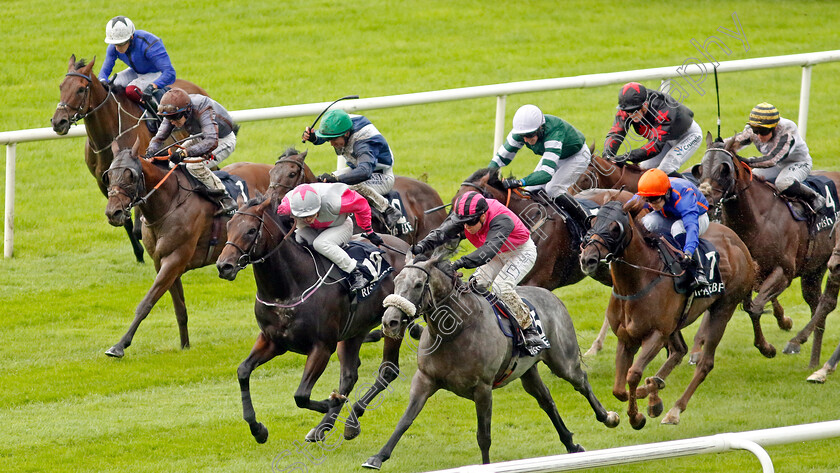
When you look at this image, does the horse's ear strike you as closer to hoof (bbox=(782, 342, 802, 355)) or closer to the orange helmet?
the orange helmet

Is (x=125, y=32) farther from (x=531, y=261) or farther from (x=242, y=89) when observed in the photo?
(x=242, y=89)

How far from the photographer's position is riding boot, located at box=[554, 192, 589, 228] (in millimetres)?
10312

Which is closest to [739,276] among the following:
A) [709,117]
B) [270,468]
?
[270,468]

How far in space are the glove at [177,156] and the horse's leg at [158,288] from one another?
0.74m

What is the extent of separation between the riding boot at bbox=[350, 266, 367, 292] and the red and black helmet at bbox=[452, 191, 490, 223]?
1076mm

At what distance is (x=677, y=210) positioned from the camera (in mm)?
9109

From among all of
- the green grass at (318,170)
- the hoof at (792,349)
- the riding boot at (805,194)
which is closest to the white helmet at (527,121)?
the green grass at (318,170)

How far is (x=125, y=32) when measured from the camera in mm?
11945

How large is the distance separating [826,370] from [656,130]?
2.64m

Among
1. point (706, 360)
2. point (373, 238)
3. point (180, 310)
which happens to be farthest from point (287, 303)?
point (706, 360)

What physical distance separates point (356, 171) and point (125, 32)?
3312 millimetres

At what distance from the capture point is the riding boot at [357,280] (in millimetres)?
8742

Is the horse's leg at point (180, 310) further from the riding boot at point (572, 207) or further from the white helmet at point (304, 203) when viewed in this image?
the riding boot at point (572, 207)

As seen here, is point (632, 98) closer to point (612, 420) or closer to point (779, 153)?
point (779, 153)
